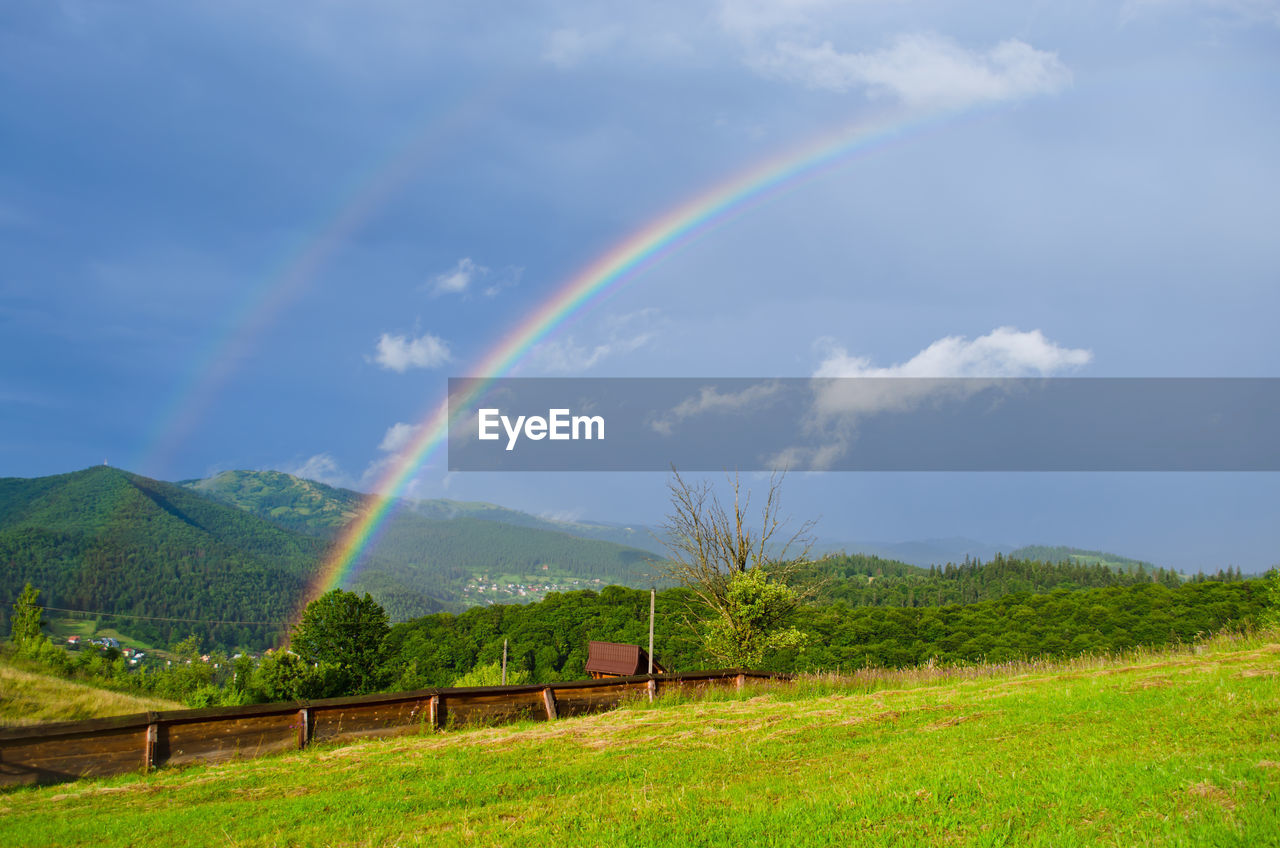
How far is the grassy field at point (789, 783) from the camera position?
621 cm

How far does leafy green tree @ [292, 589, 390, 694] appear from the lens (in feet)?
192

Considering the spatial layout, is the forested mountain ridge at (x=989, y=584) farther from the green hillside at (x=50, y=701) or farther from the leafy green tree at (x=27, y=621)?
the green hillside at (x=50, y=701)

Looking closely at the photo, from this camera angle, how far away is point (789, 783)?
8.20 m

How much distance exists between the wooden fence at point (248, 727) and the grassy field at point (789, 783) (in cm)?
62

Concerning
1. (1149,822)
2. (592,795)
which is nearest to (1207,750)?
(1149,822)

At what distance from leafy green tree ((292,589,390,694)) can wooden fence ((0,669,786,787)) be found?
156ft

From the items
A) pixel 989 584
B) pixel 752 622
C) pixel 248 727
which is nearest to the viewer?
pixel 248 727

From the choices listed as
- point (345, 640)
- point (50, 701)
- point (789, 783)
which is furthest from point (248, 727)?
point (345, 640)

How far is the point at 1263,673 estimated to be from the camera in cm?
1203

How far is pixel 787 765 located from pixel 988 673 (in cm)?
1638

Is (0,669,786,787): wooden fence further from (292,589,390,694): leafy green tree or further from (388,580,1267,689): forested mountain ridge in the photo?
(388,580,1267,689): forested mountain ridge

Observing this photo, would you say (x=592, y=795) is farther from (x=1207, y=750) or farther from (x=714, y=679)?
(x=714, y=679)

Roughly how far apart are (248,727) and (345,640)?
5070 cm

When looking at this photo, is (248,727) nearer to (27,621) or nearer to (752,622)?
(752,622)
